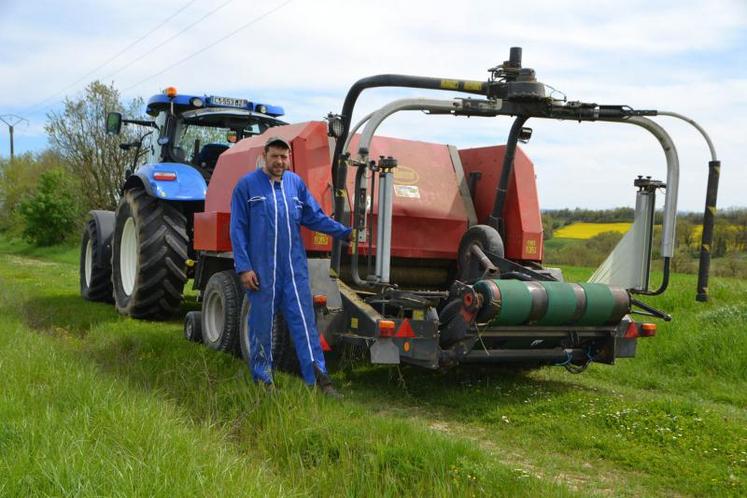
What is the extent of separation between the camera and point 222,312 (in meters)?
6.31

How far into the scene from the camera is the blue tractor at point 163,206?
7.74 m

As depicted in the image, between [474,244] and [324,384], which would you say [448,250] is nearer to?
[474,244]

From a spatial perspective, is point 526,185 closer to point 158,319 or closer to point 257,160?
point 257,160

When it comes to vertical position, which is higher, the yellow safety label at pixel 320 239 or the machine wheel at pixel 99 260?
the yellow safety label at pixel 320 239

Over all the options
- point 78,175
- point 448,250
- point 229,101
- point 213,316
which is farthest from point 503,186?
point 78,175

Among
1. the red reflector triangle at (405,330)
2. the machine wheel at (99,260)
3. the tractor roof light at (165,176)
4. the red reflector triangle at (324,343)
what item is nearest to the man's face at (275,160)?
the red reflector triangle at (324,343)

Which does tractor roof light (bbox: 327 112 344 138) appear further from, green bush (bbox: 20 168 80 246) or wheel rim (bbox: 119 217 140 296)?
green bush (bbox: 20 168 80 246)

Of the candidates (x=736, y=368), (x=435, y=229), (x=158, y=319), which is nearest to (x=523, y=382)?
(x=435, y=229)

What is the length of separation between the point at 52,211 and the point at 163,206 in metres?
21.8

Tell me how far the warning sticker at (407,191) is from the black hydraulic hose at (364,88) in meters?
0.72

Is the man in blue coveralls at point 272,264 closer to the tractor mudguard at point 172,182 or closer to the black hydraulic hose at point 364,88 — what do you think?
the black hydraulic hose at point 364,88

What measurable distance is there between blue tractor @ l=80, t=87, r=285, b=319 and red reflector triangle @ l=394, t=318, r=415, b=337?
11.1ft

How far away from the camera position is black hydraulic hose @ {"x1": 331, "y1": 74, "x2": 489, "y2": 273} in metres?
5.18

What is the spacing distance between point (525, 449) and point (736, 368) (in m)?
3.19
